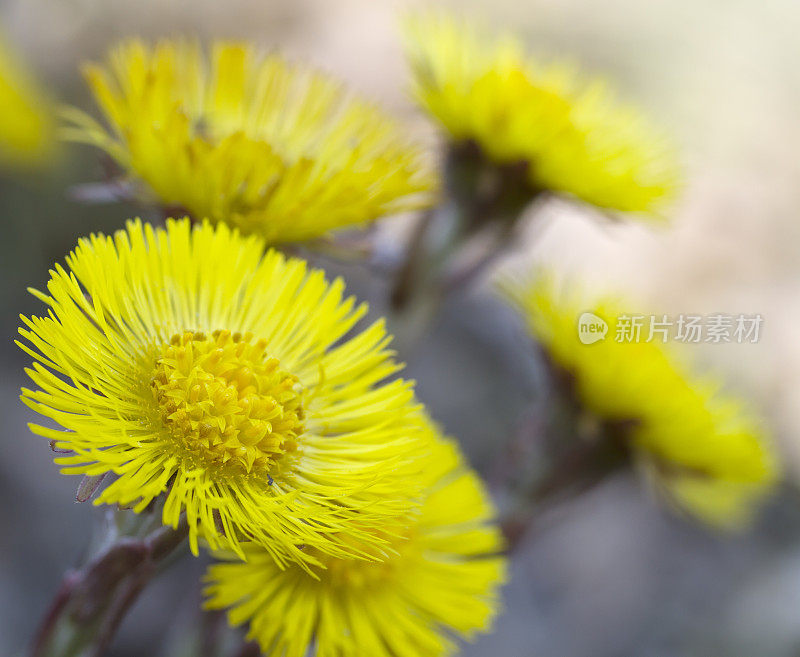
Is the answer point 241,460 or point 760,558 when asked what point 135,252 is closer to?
point 241,460

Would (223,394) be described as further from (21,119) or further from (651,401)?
(21,119)

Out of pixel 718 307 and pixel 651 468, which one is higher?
pixel 718 307

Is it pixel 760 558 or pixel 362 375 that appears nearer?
pixel 362 375

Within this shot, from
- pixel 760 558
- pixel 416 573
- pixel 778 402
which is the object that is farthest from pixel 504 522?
pixel 778 402

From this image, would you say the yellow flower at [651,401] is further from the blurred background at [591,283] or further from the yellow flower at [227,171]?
the yellow flower at [227,171]

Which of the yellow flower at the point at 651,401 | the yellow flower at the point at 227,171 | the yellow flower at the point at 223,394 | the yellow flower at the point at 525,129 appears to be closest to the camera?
the yellow flower at the point at 223,394

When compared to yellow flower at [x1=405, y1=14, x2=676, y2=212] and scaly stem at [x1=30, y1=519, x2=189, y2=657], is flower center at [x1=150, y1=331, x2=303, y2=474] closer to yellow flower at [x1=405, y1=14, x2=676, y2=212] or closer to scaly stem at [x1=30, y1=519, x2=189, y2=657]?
scaly stem at [x1=30, y1=519, x2=189, y2=657]
